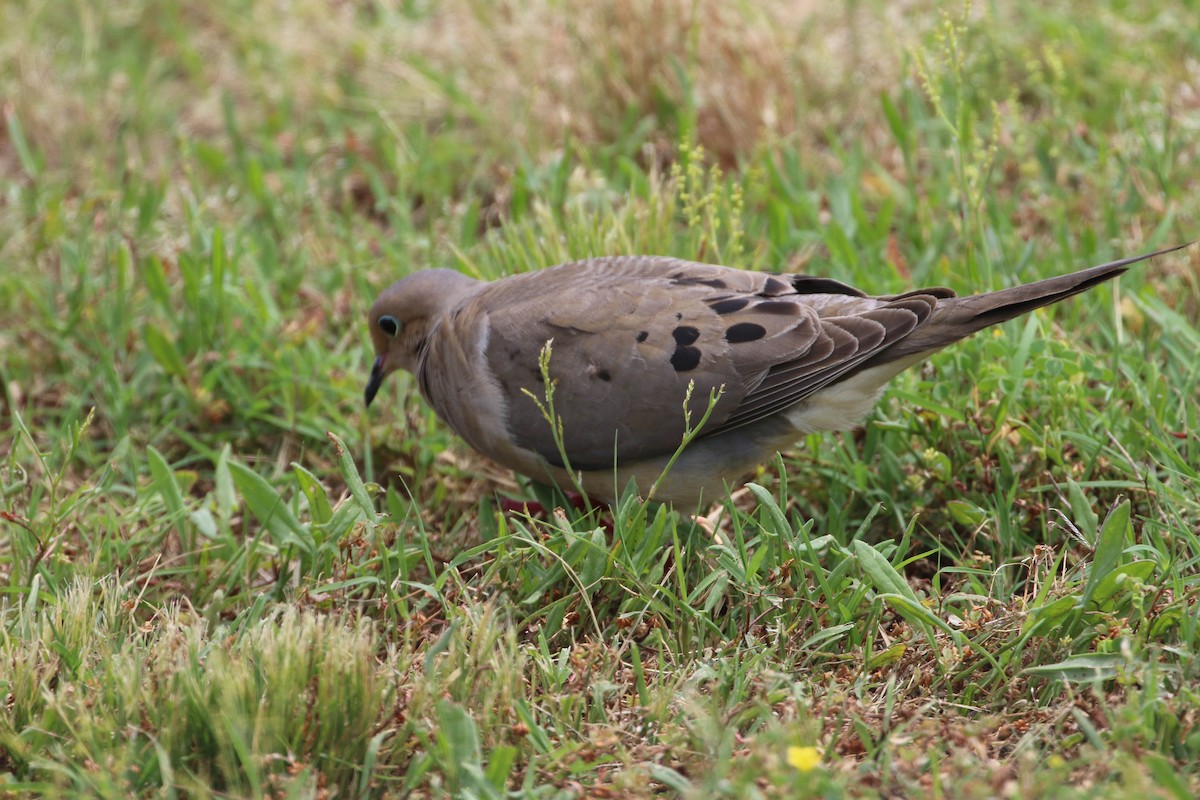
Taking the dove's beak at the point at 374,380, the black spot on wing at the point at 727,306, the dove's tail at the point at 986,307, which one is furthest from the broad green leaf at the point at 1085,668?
the dove's beak at the point at 374,380

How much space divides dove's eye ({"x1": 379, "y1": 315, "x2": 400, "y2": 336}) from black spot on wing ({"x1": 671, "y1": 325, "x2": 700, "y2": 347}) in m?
1.15

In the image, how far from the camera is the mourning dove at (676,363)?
393 cm

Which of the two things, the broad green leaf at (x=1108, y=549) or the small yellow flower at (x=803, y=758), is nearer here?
the small yellow flower at (x=803, y=758)

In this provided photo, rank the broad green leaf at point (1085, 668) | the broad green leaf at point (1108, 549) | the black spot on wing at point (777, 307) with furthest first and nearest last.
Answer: the black spot on wing at point (777, 307), the broad green leaf at point (1108, 549), the broad green leaf at point (1085, 668)

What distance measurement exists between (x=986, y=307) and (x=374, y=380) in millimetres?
2110

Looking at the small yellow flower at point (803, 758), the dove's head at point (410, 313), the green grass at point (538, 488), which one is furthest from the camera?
the dove's head at point (410, 313)

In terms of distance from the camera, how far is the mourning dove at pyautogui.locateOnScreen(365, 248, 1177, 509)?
3930mm

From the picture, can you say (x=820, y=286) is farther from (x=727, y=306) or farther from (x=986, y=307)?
(x=986, y=307)

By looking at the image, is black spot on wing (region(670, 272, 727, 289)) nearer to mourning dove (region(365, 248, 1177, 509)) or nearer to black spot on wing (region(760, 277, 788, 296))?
mourning dove (region(365, 248, 1177, 509))

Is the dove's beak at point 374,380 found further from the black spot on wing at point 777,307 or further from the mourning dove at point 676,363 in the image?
the black spot on wing at point 777,307

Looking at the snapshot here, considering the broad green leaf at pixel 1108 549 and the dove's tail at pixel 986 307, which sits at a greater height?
the dove's tail at pixel 986 307

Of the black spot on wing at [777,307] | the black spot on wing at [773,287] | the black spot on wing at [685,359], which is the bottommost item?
the black spot on wing at [685,359]

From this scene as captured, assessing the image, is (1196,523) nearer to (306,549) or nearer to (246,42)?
(306,549)

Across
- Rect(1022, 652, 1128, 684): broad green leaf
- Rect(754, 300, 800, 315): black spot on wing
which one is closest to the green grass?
Rect(1022, 652, 1128, 684): broad green leaf
